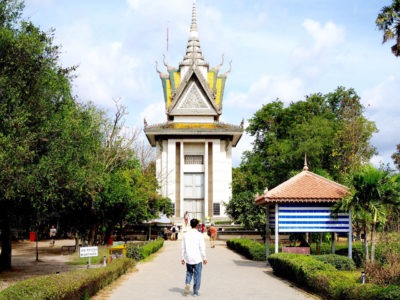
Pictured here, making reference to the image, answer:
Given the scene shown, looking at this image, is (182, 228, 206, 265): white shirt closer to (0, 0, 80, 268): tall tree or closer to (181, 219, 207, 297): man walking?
(181, 219, 207, 297): man walking

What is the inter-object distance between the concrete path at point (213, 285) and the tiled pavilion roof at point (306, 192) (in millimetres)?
2378

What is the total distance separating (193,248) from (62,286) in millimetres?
3091

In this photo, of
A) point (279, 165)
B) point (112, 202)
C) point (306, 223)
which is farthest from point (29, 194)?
point (279, 165)

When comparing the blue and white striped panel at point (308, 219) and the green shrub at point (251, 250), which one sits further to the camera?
the green shrub at point (251, 250)

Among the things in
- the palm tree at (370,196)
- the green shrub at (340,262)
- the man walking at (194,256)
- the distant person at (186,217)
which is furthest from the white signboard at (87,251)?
the distant person at (186,217)

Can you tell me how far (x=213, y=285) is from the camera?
14.2 metres

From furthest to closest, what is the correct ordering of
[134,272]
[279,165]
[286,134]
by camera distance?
1. [286,134]
2. [279,165]
3. [134,272]

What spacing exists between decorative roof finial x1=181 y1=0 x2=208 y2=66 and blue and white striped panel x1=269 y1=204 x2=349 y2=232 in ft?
128

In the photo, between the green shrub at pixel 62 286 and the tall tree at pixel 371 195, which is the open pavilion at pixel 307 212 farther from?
the green shrub at pixel 62 286

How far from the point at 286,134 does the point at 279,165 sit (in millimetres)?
8800

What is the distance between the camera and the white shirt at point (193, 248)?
1205 cm

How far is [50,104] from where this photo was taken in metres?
16.2

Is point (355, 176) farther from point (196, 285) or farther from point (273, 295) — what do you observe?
point (196, 285)

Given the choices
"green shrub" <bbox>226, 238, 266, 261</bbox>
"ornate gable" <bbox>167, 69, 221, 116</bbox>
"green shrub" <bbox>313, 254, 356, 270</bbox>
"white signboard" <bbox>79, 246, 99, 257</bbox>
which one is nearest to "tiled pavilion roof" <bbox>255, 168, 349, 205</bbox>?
"green shrub" <bbox>313, 254, 356, 270</bbox>
